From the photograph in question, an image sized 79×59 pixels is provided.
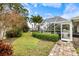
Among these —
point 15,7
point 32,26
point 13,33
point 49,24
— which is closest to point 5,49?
point 13,33

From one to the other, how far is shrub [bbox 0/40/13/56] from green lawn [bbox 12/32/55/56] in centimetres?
8

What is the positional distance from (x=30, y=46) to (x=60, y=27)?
672 millimetres

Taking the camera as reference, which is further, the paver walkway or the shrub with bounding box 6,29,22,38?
the shrub with bounding box 6,29,22,38

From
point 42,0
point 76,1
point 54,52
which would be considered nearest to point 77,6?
point 76,1

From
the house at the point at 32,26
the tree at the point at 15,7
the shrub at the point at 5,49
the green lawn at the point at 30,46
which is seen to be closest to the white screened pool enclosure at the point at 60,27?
A: the house at the point at 32,26

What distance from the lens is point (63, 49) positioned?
13.8 ft

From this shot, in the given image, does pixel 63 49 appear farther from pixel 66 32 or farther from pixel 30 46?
pixel 30 46

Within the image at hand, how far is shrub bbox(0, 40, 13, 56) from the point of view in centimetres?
420

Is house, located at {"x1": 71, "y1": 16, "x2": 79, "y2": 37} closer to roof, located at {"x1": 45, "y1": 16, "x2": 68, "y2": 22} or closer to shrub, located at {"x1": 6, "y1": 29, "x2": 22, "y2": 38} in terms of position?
roof, located at {"x1": 45, "y1": 16, "x2": 68, "y2": 22}

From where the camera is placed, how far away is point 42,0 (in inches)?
165

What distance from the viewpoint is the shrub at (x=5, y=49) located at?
4.20 m

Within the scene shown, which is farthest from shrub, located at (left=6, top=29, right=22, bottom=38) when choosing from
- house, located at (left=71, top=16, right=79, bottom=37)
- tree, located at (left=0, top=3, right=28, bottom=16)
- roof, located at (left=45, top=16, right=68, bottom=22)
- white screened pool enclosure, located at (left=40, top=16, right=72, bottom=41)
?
house, located at (left=71, top=16, right=79, bottom=37)

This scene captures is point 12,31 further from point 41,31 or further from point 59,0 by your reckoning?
point 59,0

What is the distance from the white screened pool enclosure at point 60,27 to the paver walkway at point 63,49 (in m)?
0.10
